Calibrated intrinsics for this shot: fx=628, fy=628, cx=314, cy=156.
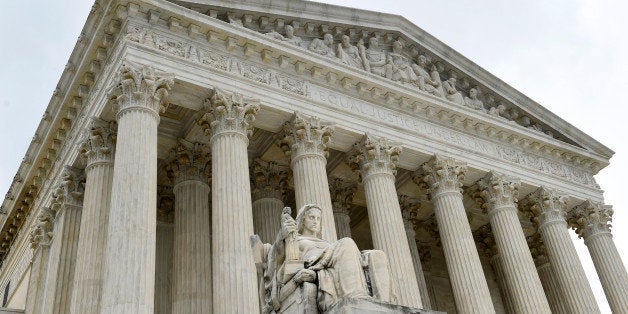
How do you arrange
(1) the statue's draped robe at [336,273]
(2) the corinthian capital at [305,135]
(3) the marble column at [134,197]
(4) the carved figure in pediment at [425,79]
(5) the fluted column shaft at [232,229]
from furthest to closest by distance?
(4) the carved figure in pediment at [425,79], (2) the corinthian capital at [305,135], (5) the fluted column shaft at [232,229], (3) the marble column at [134,197], (1) the statue's draped robe at [336,273]

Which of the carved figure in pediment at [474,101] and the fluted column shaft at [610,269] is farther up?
the carved figure in pediment at [474,101]

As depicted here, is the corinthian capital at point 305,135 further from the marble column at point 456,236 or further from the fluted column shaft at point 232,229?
the marble column at point 456,236

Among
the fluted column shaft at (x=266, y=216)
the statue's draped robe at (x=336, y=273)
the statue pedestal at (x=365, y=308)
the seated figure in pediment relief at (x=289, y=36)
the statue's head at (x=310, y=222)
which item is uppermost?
the seated figure in pediment relief at (x=289, y=36)

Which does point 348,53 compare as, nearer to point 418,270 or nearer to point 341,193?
point 341,193

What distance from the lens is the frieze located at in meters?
18.0

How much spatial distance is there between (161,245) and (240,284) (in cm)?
750

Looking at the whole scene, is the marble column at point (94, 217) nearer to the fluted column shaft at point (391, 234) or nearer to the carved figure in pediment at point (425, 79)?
the fluted column shaft at point (391, 234)

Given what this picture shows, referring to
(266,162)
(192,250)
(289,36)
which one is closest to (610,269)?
(266,162)

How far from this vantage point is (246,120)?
18141mm

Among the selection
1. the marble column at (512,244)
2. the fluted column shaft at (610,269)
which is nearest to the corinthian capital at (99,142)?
the marble column at (512,244)

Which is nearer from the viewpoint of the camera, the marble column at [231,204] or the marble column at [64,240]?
the marble column at [231,204]

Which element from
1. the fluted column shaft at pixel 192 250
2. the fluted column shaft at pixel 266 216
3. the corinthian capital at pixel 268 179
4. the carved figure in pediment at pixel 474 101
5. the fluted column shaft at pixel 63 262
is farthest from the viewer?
the carved figure in pediment at pixel 474 101

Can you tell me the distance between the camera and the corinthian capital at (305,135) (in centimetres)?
1911

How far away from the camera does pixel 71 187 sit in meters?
19.9
